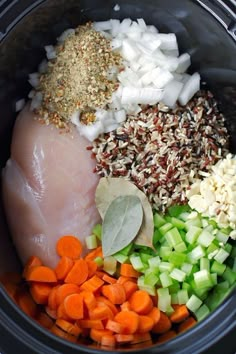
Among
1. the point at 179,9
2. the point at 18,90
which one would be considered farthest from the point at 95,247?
the point at 179,9

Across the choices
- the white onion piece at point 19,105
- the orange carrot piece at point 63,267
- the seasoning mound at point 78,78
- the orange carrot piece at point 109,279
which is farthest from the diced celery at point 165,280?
the white onion piece at point 19,105

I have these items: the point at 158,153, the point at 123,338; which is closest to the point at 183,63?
the point at 158,153

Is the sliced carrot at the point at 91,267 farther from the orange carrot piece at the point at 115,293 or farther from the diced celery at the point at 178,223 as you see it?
the diced celery at the point at 178,223

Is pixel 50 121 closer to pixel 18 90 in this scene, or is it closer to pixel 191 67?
pixel 18 90

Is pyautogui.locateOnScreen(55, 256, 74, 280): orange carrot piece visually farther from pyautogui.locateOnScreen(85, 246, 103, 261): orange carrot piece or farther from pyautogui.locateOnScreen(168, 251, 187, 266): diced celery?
pyautogui.locateOnScreen(168, 251, 187, 266): diced celery

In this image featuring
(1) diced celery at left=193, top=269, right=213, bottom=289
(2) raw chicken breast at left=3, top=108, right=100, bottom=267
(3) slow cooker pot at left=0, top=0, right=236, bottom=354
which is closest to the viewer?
(3) slow cooker pot at left=0, top=0, right=236, bottom=354

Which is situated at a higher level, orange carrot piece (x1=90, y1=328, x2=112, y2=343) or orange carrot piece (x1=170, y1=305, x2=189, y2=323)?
orange carrot piece (x1=90, y1=328, x2=112, y2=343)

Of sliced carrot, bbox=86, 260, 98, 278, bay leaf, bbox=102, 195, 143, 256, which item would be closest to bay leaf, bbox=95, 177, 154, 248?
bay leaf, bbox=102, 195, 143, 256
